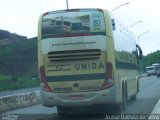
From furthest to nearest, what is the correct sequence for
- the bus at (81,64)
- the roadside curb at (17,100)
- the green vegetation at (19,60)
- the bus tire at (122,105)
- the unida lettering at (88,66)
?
the green vegetation at (19,60) < the roadside curb at (17,100) < the bus tire at (122,105) < the unida lettering at (88,66) < the bus at (81,64)

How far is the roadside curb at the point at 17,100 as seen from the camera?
2379 cm

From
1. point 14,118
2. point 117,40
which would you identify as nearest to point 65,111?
point 14,118

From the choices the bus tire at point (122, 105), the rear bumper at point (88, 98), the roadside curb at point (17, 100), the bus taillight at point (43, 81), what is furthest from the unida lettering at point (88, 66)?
the roadside curb at point (17, 100)

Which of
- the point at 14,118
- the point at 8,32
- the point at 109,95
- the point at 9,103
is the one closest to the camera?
the point at 109,95

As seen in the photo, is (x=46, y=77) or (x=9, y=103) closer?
(x=46, y=77)

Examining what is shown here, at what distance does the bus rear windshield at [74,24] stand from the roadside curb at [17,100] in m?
7.08

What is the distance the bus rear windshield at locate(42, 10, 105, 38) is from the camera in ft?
55.5

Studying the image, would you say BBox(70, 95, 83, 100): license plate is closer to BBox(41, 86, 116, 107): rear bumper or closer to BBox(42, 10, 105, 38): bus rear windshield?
BBox(41, 86, 116, 107): rear bumper

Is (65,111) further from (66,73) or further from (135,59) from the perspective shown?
(135,59)

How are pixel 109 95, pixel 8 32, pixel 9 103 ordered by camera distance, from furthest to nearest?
pixel 8 32, pixel 9 103, pixel 109 95

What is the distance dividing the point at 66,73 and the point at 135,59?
29.2 ft

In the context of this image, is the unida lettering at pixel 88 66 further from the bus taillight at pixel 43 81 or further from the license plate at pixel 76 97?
the bus taillight at pixel 43 81

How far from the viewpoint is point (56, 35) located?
1708cm

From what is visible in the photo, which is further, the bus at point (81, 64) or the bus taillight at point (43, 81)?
the bus taillight at point (43, 81)
